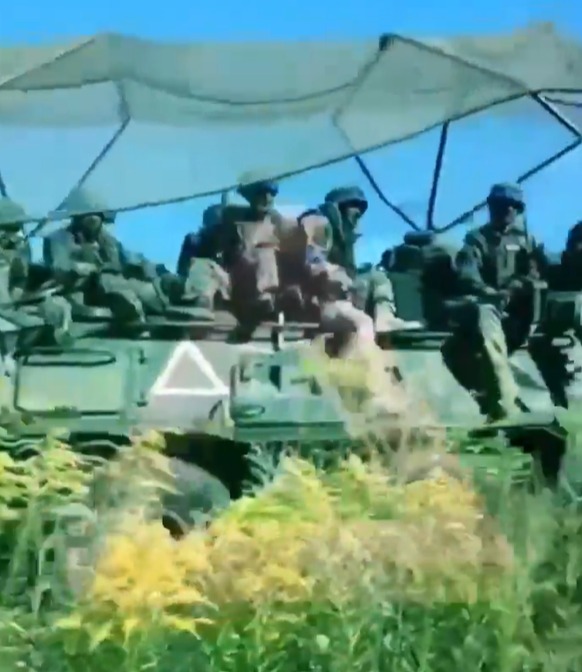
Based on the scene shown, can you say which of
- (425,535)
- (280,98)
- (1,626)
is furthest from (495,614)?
(280,98)

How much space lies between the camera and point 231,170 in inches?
93.7

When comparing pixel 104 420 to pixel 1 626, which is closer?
pixel 1 626

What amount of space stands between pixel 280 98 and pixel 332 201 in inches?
8.5

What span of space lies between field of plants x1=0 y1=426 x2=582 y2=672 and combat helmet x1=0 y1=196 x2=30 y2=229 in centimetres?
39

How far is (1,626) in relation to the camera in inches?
85.6

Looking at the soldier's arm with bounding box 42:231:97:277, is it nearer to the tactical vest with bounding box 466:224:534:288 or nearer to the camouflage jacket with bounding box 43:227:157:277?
the camouflage jacket with bounding box 43:227:157:277

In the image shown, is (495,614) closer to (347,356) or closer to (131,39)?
(347,356)

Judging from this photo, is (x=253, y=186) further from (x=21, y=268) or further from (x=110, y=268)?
(x=21, y=268)

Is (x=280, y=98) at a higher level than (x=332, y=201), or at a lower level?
higher

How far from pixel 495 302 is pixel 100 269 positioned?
73 centimetres

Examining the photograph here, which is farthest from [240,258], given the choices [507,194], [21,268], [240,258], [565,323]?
[565,323]

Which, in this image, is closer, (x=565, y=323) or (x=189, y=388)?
(x=189, y=388)

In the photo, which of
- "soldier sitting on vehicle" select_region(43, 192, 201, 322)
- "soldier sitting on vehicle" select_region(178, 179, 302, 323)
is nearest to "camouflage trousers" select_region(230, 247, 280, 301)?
"soldier sitting on vehicle" select_region(178, 179, 302, 323)

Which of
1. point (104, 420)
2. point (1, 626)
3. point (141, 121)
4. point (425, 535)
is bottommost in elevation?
point (1, 626)
